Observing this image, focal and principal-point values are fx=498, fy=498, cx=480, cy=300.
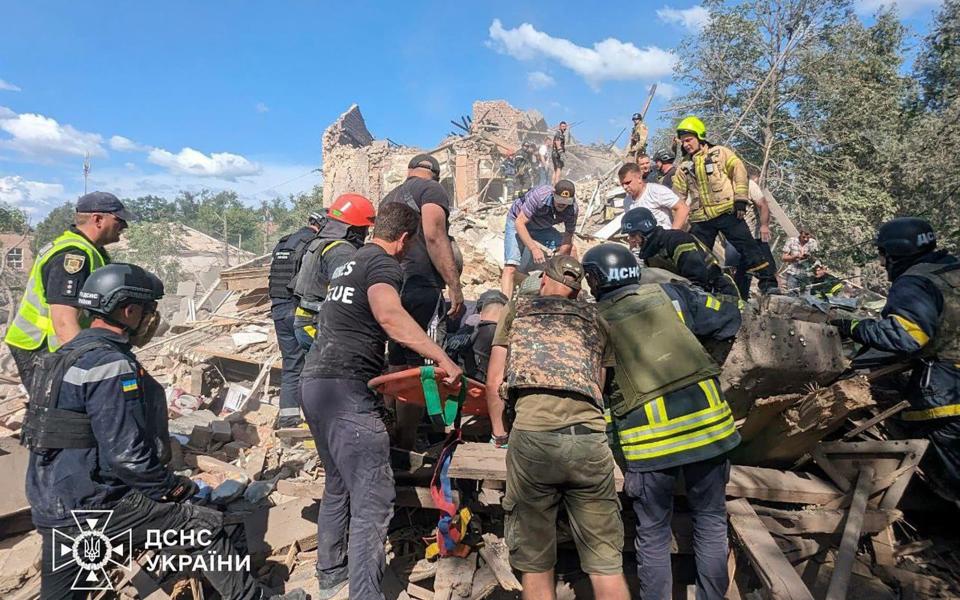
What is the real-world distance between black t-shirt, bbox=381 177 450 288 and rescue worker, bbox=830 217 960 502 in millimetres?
2841

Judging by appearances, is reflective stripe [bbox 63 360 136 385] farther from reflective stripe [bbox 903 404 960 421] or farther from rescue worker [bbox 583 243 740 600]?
reflective stripe [bbox 903 404 960 421]

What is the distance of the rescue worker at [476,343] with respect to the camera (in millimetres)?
3855

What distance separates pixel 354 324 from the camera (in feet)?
8.77

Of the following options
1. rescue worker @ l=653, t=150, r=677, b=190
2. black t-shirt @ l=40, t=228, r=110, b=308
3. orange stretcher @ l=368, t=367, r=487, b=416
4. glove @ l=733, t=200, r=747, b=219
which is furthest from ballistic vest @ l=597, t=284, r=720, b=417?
rescue worker @ l=653, t=150, r=677, b=190

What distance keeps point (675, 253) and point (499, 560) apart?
93.0 inches

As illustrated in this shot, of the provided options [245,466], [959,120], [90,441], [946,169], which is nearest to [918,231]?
[90,441]

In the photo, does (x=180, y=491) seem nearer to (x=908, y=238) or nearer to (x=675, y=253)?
(x=675, y=253)

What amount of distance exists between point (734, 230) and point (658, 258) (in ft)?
5.25

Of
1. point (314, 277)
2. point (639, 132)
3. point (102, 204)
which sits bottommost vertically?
point (314, 277)

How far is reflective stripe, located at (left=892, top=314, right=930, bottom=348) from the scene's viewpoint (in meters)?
2.96

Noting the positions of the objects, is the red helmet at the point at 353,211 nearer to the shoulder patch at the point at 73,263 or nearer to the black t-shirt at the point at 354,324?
the black t-shirt at the point at 354,324

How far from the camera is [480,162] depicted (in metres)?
20.5

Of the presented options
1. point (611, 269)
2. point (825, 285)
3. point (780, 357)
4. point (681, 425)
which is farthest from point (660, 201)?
point (681, 425)

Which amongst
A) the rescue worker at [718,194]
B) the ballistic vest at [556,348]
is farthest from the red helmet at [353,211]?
the rescue worker at [718,194]
